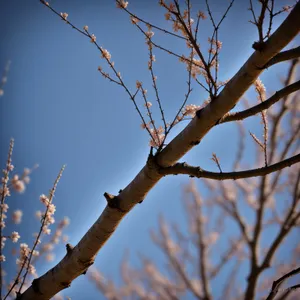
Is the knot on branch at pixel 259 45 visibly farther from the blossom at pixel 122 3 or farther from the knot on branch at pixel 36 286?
the knot on branch at pixel 36 286

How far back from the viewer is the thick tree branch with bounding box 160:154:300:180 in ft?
3.94

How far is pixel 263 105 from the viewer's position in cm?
126

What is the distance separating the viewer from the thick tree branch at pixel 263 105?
1.20m

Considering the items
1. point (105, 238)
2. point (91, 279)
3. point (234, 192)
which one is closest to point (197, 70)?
point (105, 238)

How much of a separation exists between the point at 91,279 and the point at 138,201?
427cm

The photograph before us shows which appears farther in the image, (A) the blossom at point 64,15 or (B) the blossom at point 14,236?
(B) the blossom at point 14,236

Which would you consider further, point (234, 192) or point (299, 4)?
point (234, 192)

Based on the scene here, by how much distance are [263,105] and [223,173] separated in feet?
1.20

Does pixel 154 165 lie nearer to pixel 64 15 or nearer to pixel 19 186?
pixel 64 15

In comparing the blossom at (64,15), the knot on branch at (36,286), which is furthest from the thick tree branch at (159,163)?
the blossom at (64,15)

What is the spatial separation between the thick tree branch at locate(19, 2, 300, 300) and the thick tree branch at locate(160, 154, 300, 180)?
37mm

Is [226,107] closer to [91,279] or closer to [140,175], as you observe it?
[140,175]

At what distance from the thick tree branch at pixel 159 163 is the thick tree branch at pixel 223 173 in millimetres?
37

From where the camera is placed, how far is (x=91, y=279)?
→ 5043mm
